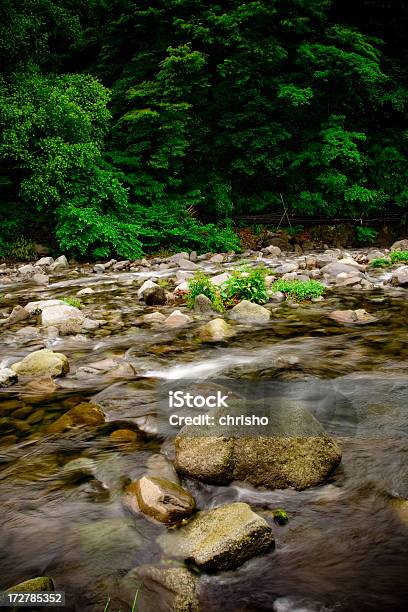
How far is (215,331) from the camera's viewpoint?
542 centimetres

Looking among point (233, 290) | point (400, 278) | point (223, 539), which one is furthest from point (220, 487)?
point (400, 278)

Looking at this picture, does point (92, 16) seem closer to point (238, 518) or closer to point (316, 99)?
point (316, 99)

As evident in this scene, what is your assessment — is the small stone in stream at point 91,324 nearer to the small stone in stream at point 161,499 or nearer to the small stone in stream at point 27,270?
the small stone in stream at point 161,499

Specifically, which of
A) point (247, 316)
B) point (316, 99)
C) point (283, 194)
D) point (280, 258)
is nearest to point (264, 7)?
point (316, 99)

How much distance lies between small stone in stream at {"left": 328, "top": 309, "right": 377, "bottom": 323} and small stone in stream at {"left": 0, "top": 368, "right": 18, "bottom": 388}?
13.9 feet

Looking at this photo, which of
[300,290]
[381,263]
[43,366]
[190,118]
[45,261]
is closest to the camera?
[43,366]

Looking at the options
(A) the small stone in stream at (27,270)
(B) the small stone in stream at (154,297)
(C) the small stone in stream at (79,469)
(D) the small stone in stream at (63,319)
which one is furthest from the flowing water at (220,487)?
(A) the small stone in stream at (27,270)

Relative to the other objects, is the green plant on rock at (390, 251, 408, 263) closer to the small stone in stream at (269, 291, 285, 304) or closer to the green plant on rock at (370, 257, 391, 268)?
the green plant on rock at (370, 257, 391, 268)

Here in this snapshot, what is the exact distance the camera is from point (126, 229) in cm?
1341

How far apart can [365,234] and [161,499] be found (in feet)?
56.2

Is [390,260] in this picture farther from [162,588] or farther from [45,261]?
[162,588]

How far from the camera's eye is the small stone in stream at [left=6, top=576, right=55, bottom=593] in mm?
1659

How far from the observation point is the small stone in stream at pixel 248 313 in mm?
6145

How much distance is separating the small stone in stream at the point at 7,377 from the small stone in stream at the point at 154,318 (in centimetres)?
255
